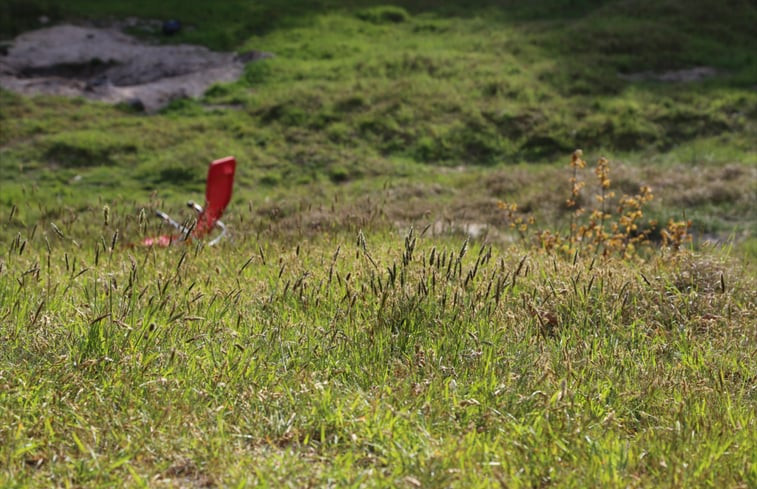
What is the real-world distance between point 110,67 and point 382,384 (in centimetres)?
1860

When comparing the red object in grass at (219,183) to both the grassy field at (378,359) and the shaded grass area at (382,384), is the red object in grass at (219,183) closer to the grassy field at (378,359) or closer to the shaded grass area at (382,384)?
the grassy field at (378,359)

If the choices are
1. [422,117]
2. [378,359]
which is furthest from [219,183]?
[422,117]

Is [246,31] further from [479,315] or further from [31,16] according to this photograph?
[479,315]

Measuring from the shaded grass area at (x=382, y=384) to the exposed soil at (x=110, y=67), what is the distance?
14.4 m

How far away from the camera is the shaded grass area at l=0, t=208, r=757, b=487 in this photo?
3.00 metres

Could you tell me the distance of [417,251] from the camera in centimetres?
558

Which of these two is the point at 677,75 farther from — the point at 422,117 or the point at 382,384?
the point at 382,384

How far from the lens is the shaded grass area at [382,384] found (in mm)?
3002

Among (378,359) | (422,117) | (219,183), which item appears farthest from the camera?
(422,117)

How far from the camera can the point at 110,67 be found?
20.5 meters

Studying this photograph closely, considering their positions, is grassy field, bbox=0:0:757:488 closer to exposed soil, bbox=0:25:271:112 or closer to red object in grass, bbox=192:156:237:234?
red object in grass, bbox=192:156:237:234

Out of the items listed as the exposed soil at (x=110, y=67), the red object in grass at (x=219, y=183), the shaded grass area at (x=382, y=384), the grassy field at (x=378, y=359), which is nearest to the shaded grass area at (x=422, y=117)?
the exposed soil at (x=110, y=67)

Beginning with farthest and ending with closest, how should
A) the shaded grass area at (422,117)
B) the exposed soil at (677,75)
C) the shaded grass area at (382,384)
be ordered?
the exposed soil at (677,75) < the shaded grass area at (422,117) < the shaded grass area at (382,384)

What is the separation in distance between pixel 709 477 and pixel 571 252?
126 inches
